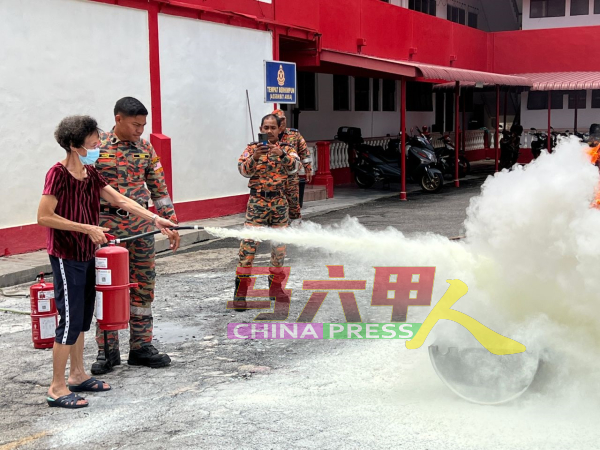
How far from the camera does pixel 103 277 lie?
15.5 feet

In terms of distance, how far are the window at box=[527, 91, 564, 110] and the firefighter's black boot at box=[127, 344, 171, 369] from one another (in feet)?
84.2

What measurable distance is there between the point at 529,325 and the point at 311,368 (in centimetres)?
156

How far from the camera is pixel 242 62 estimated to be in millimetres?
14555

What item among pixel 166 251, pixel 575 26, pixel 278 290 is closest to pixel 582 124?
pixel 575 26

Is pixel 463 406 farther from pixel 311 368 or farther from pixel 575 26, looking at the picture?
pixel 575 26

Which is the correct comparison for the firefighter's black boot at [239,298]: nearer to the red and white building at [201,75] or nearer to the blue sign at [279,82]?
the red and white building at [201,75]

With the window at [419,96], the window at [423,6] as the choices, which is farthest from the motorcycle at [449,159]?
the window at [423,6]

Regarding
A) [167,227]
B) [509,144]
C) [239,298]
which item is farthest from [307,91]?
[167,227]

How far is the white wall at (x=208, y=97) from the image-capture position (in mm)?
12955

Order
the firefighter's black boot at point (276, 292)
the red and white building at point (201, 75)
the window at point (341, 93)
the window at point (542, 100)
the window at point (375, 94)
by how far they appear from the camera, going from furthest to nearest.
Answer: the window at point (542, 100) < the window at point (375, 94) < the window at point (341, 93) < the red and white building at point (201, 75) < the firefighter's black boot at point (276, 292)

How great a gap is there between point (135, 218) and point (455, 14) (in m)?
26.4

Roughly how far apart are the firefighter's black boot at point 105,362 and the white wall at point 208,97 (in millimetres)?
7786

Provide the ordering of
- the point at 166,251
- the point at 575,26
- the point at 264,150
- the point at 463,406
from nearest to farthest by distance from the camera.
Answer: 1. the point at 463,406
2. the point at 264,150
3. the point at 166,251
4. the point at 575,26

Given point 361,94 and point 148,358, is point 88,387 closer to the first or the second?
point 148,358
